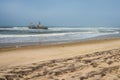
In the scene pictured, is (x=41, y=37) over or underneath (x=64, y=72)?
underneath

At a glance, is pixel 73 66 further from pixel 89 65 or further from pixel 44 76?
pixel 44 76

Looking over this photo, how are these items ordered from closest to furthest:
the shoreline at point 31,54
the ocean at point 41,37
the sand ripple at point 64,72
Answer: the sand ripple at point 64,72, the shoreline at point 31,54, the ocean at point 41,37

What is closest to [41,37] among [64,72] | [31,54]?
[31,54]

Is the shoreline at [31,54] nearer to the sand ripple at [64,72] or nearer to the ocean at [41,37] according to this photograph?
the sand ripple at [64,72]

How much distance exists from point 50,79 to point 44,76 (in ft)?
0.76

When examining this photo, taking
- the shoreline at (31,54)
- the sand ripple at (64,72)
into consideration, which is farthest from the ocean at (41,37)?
the sand ripple at (64,72)

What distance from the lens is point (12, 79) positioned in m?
3.90

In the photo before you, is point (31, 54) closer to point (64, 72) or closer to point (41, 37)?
point (64, 72)

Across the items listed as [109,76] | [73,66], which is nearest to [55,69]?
[73,66]

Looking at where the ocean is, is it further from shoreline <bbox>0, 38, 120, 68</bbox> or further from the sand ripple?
the sand ripple

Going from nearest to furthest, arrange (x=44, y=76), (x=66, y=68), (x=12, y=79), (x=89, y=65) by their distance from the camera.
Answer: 1. (x=12, y=79)
2. (x=44, y=76)
3. (x=66, y=68)
4. (x=89, y=65)

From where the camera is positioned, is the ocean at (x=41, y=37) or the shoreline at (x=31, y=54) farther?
the ocean at (x=41, y=37)

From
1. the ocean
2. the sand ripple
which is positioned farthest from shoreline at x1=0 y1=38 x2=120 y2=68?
the ocean

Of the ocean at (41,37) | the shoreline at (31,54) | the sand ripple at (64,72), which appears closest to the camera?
the sand ripple at (64,72)
